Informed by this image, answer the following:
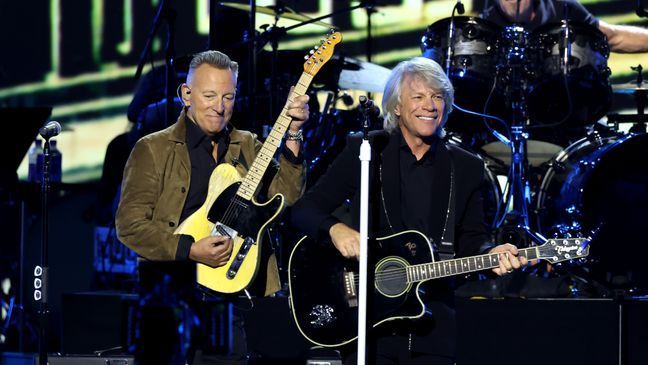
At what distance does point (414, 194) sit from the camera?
16.3 ft

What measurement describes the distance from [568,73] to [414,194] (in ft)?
8.75

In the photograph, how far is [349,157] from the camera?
4945 mm

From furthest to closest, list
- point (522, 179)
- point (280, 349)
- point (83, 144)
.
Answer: point (83, 144) → point (522, 179) → point (280, 349)

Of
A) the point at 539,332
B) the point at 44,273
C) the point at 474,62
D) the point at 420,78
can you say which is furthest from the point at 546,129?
the point at 44,273

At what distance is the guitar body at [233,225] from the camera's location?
16.8ft

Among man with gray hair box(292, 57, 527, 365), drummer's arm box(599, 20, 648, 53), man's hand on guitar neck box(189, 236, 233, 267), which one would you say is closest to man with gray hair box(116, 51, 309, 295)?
man's hand on guitar neck box(189, 236, 233, 267)

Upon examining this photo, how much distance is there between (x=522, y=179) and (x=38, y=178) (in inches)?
155

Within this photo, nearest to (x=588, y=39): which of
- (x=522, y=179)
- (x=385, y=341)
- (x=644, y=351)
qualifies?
(x=522, y=179)

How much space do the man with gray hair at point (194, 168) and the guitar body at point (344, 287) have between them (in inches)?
7.8

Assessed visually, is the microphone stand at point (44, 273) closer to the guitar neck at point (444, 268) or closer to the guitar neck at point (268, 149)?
the guitar neck at point (268, 149)

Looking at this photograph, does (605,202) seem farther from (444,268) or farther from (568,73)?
(444,268)

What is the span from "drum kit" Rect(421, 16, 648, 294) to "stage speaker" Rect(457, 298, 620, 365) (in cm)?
33

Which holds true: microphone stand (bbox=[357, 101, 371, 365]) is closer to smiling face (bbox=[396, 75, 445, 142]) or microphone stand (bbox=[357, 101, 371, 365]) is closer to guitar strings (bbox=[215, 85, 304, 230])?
smiling face (bbox=[396, 75, 445, 142])

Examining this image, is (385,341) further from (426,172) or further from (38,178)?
(38,178)
